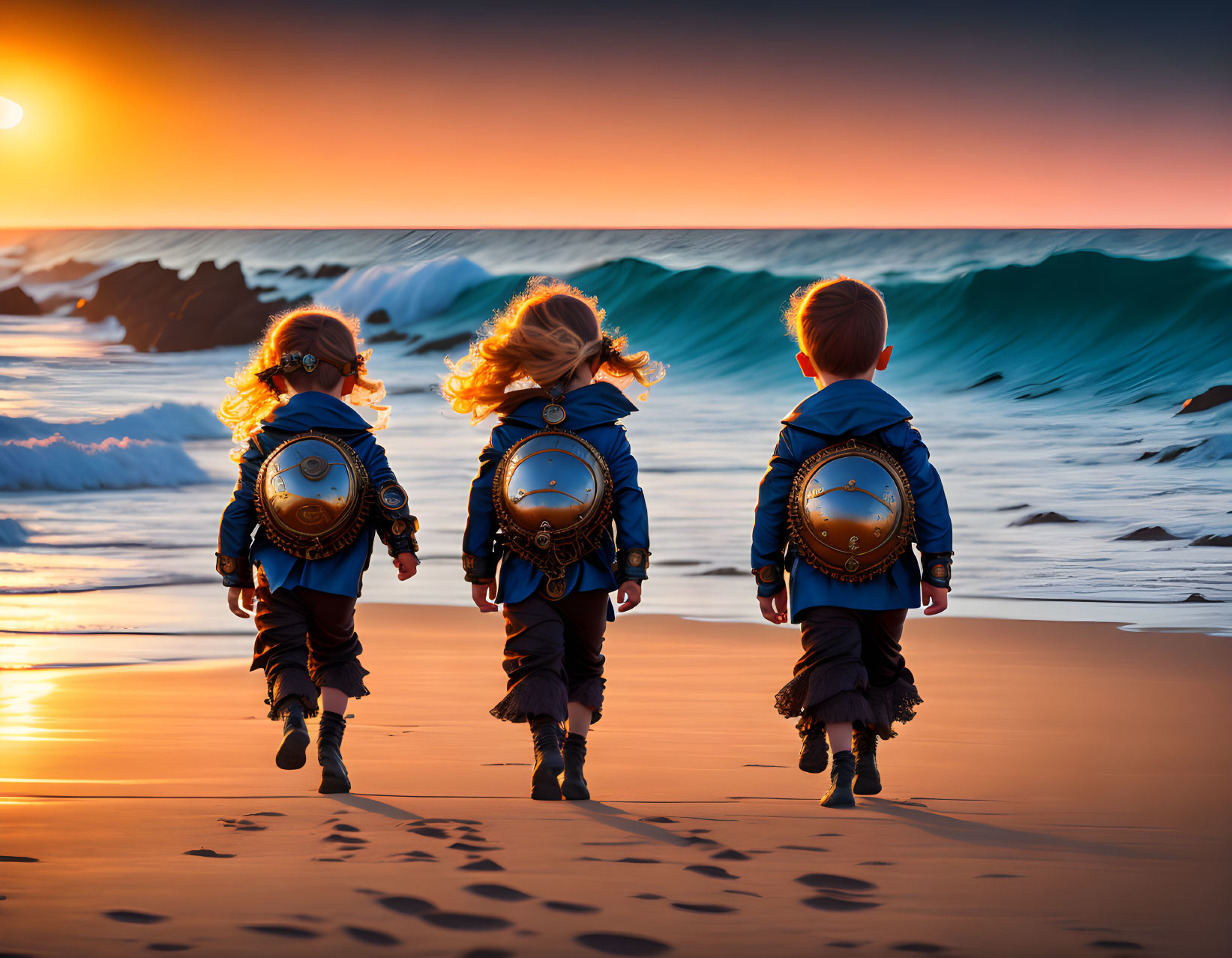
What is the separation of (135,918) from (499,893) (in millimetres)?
630

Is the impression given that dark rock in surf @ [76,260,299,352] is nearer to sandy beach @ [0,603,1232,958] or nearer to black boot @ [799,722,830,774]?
sandy beach @ [0,603,1232,958]

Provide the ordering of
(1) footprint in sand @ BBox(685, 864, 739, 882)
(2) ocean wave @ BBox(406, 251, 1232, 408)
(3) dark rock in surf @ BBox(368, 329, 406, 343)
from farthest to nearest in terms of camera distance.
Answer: (3) dark rock in surf @ BBox(368, 329, 406, 343) → (2) ocean wave @ BBox(406, 251, 1232, 408) → (1) footprint in sand @ BBox(685, 864, 739, 882)

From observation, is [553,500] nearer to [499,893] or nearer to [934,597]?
[934,597]

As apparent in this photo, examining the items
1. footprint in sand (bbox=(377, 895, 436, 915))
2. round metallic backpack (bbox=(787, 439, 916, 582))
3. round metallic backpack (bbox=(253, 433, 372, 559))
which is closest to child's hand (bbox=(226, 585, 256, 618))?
round metallic backpack (bbox=(253, 433, 372, 559))

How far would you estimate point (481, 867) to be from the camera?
262 centimetres

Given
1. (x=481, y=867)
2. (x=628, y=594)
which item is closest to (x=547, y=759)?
(x=628, y=594)

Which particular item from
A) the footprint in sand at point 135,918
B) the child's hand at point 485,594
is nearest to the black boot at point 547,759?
the child's hand at point 485,594

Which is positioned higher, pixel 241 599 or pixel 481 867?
pixel 241 599

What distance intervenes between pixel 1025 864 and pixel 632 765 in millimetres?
1171

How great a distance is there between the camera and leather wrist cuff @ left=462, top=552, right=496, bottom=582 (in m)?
3.44

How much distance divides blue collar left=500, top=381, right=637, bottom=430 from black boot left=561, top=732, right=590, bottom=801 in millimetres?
797

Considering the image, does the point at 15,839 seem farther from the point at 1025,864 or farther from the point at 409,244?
the point at 409,244

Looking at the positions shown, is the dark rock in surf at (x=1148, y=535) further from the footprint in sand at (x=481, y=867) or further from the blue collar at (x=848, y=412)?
the footprint in sand at (x=481, y=867)

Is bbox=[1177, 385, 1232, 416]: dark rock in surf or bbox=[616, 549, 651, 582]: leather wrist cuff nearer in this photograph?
bbox=[616, 549, 651, 582]: leather wrist cuff
